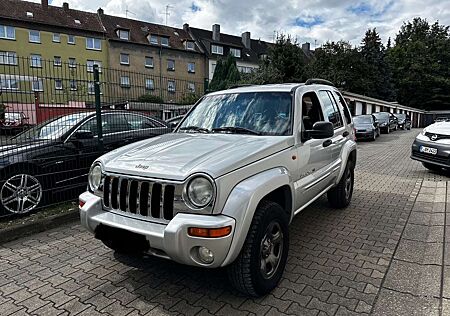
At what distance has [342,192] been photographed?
17.3ft

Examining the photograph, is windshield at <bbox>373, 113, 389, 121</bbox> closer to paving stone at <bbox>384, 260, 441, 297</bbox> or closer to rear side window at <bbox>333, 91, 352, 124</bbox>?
rear side window at <bbox>333, 91, 352, 124</bbox>

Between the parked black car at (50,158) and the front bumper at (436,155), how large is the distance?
7.49 meters

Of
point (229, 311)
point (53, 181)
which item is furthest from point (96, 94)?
point (229, 311)

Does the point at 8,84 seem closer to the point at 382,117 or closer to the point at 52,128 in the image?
the point at 52,128

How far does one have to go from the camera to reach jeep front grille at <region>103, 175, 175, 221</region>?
8.48ft

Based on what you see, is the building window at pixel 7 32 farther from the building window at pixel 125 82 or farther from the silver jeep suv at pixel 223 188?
the silver jeep suv at pixel 223 188

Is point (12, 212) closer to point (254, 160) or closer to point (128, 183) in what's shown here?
point (128, 183)

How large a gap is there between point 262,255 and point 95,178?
1.74m

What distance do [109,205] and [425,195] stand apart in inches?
241

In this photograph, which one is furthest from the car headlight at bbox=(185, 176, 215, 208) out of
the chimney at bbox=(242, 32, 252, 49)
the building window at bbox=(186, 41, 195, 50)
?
the chimney at bbox=(242, 32, 252, 49)

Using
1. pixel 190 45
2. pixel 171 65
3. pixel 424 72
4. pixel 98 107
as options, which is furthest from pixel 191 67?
pixel 98 107

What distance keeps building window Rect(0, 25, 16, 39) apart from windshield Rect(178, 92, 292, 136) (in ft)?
126

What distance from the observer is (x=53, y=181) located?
204 inches

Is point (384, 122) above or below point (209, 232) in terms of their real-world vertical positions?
above
